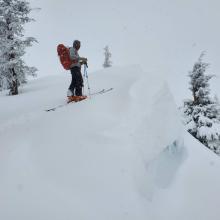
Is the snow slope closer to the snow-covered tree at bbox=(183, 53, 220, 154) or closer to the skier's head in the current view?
the skier's head

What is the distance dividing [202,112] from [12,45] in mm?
13342

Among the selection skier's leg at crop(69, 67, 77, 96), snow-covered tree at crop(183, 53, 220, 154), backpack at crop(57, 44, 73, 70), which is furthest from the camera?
snow-covered tree at crop(183, 53, 220, 154)

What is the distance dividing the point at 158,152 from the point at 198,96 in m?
13.5

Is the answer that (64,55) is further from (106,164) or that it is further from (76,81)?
(106,164)

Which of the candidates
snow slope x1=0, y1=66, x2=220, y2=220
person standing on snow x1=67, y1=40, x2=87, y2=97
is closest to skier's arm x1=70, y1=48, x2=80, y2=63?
person standing on snow x1=67, y1=40, x2=87, y2=97

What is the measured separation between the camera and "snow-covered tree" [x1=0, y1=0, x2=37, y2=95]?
794 inches

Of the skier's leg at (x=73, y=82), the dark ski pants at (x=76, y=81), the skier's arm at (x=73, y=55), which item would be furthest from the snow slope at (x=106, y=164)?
the skier's arm at (x=73, y=55)

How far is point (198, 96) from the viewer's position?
2181 cm

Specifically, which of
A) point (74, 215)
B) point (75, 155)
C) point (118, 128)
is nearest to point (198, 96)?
point (118, 128)

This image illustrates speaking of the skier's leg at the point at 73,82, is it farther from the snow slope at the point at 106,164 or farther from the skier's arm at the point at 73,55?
the snow slope at the point at 106,164

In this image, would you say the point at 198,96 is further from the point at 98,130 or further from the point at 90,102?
the point at 98,130

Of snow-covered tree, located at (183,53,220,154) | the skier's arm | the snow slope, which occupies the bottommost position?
snow-covered tree, located at (183,53,220,154)

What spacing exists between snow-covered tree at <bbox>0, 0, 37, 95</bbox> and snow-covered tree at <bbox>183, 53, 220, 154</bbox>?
11.4 meters

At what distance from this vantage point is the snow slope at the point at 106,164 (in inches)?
267
